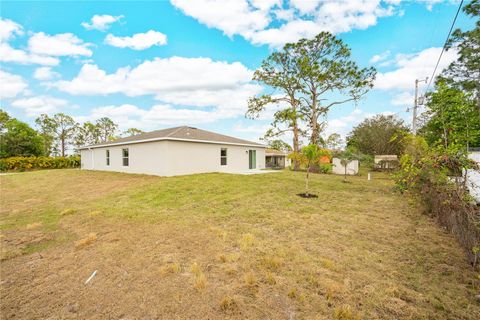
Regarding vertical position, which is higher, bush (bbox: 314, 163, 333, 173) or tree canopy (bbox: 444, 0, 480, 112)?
tree canopy (bbox: 444, 0, 480, 112)

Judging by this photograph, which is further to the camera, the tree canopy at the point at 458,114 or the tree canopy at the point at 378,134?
the tree canopy at the point at 378,134

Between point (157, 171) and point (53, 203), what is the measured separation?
5.85 meters

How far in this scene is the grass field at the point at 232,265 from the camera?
95.0 inches

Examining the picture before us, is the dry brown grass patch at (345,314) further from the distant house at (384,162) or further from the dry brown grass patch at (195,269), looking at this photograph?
the distant house at (384,162)

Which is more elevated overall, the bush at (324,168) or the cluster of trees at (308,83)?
the cluster of trees at (308,83)

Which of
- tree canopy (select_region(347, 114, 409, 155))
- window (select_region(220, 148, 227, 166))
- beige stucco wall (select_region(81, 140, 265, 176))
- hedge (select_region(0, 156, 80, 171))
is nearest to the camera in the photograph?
beige stucco wall (select_region(81, 140, 265, 176))

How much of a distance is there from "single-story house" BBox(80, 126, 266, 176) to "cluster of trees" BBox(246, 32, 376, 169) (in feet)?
14.8

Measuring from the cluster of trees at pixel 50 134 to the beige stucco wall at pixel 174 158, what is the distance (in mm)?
19353

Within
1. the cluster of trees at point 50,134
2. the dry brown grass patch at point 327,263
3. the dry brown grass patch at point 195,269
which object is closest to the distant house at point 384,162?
the dry brown grass patch at point 327,263

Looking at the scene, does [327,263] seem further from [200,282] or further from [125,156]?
[125,156]

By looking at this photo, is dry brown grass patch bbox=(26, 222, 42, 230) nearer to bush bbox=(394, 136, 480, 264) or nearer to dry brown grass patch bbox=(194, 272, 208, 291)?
dry brown grass patch bbox=(194, 272, 208, 291)

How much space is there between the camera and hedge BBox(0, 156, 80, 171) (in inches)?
912

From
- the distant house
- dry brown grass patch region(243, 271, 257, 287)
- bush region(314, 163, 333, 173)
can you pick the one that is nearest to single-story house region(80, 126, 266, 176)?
bush region(314, 163, 333, 173)

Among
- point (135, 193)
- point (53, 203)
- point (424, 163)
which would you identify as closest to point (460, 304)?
point (424, 163)
